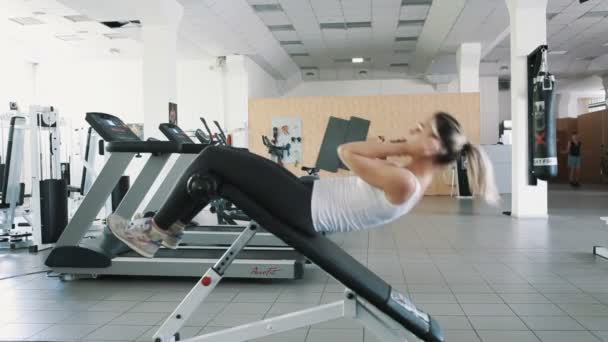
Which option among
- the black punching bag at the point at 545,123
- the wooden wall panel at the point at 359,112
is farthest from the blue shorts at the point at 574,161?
the black punching bag at the point at 545,123

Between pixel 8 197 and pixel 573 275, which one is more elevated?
pixel 8 197

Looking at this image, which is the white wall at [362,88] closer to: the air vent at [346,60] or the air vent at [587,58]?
the air vent at [346,60]

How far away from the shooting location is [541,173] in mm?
6773

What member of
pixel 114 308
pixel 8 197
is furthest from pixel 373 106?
pixel 114 308

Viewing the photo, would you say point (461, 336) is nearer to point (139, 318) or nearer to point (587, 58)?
point (139, 318)

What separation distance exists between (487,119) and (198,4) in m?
12.2

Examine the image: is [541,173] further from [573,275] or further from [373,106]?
[373,106]

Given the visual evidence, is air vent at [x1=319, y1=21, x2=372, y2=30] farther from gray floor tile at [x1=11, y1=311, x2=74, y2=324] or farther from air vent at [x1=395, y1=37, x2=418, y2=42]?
gray floor tile at [x1=11, y1=311, x2=74, y2=324]

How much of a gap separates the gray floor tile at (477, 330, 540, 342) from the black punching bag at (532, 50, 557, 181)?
4426mm

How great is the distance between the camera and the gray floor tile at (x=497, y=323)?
9.42ft

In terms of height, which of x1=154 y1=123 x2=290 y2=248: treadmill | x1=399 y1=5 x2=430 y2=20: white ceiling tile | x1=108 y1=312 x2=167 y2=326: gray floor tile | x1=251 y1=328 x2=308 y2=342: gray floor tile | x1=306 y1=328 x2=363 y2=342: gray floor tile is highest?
x1=399 y1=5 x2=430 y2=20: white ceiling tile

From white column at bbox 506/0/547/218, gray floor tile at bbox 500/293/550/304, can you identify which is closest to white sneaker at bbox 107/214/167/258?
gray floor tile at bbox 500/293/550/304

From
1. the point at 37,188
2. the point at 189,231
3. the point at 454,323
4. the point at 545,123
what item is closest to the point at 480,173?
the point at 454,323

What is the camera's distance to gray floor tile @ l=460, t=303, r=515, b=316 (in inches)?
123
